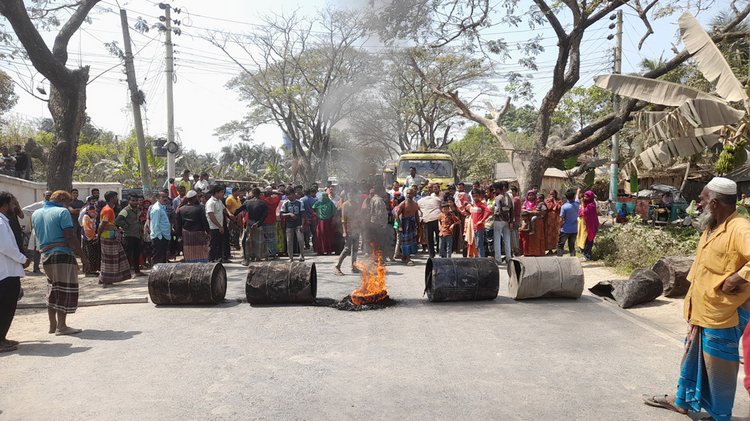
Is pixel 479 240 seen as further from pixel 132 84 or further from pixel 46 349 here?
pixel 132 84

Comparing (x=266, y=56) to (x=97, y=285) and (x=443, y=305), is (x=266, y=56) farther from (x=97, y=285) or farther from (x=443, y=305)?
(x=443, y=305)

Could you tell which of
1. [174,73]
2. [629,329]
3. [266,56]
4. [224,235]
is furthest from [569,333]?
[266,56]

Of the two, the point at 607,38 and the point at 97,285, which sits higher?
the point at 607,38

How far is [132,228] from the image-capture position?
10266 millimetres

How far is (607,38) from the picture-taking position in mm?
20078

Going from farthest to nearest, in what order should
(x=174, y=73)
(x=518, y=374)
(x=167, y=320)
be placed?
(x=174, y=73), (x=167, y=320), (x=518, y=374)

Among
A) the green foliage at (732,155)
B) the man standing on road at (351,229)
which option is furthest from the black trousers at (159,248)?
the green foliage at (732,155)

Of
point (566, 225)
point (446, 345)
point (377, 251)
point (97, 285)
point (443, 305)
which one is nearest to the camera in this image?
point (446, 345)

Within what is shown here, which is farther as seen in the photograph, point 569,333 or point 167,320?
point 167,320

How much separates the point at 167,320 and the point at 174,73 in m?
13.3

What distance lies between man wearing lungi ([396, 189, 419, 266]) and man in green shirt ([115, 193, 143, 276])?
17.8ft

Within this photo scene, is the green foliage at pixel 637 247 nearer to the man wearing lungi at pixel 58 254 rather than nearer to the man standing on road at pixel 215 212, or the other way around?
the man standing on road at pixel 215 212

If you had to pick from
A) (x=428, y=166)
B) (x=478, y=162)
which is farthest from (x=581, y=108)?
(x=428, y=166)

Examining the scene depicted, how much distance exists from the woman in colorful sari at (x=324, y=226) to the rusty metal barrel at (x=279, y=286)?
5191 millimetres
